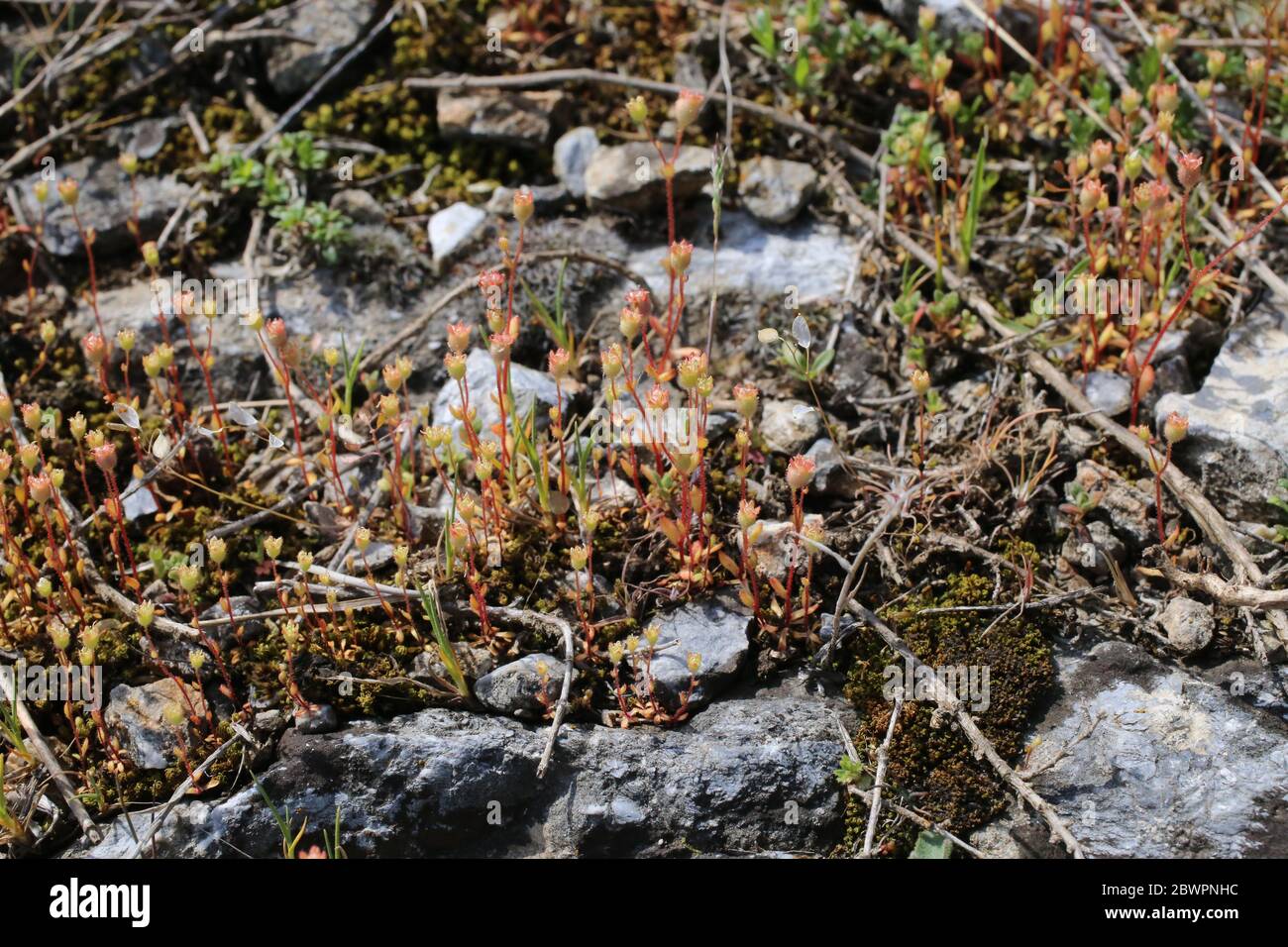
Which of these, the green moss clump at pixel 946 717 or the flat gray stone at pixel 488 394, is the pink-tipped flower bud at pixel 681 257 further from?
Result: the green moss clump at pixel 946 717

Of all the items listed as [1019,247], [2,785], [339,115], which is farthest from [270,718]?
[1019,247]

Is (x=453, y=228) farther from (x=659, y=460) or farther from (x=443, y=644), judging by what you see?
(x=443, y=644)

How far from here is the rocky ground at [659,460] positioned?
3838 millimetres

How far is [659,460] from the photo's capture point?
14.7 feet

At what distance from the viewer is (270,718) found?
13.2 feet

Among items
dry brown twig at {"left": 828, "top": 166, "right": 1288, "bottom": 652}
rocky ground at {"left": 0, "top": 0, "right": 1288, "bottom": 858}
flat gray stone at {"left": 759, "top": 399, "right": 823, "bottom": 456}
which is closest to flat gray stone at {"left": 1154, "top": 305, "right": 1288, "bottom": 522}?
rocky ground at {"left": 0, "top": 0, "right": 1288, "bottom": 858}

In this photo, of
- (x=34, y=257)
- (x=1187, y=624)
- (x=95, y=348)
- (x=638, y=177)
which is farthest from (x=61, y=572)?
(x=1187, y=624)

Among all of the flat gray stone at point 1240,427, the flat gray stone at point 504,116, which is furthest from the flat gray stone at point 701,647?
the flat gray stone at point 504,116

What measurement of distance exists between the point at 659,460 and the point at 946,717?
1420mm

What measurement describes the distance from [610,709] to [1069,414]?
2.25 m

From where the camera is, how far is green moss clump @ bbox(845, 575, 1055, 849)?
3.78m

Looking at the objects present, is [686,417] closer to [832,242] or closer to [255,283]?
[832,242]

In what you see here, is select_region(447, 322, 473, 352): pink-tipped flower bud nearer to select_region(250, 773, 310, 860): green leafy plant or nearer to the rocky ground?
the rocky ground

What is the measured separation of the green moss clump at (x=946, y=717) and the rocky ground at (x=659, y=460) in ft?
0.06
